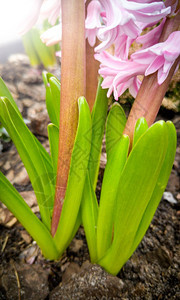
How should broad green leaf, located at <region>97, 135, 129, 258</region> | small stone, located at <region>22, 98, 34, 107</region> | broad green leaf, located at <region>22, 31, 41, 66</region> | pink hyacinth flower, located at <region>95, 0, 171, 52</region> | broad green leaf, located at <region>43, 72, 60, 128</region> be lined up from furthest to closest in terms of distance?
broad green leaf, located at <region>22, 31, 41, 66</region> < small stone, located at <region>22, 98, 34, 107</region> < broad green leaf, located at <region>43, 72, 60, 128</region> < broad green leaf, located at <region>97, 135, 129, 258</region> < pink hyacinth flower, located at <region>95, 0, 171, 52</region>

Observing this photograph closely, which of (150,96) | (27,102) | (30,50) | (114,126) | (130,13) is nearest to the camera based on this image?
(130,13)

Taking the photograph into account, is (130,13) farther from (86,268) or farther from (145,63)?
(86,268)

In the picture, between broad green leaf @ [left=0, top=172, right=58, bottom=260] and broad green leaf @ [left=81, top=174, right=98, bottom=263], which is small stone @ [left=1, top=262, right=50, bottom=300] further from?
broad green leaf @ [left=81, top=174, right=98, bottom=263]

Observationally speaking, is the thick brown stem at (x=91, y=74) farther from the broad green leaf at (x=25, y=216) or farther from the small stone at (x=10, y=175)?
the small stone at (x=10, y=175)

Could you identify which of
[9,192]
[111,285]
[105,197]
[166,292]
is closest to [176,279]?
[166,292]

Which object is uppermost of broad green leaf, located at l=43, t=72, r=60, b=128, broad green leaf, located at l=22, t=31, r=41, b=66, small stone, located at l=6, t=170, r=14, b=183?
broad green leaf, located at l=43, t=72, r=60, b=128

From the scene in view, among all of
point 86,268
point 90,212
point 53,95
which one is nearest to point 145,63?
point 53,95

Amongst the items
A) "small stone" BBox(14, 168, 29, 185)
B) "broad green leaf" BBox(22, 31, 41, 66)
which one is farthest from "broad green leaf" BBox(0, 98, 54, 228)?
"broad green leaf" BBox(22, 31, 41, 66)
